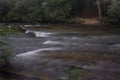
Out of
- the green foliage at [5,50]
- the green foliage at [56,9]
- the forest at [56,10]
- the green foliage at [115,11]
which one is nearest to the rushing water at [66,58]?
the green foliage at [5,50]

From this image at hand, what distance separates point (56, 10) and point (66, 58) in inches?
728

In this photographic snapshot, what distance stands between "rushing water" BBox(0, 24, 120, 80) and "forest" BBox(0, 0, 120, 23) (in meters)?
11.9

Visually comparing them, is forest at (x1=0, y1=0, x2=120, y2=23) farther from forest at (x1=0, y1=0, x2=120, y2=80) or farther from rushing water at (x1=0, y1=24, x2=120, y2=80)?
rushing water at (x1=0, y1=24, x2=120, y2=80)

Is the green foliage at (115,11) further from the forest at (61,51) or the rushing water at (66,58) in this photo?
the rushing water at (66,58)

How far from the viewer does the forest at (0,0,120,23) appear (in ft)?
97.9

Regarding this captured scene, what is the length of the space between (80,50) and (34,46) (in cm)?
294

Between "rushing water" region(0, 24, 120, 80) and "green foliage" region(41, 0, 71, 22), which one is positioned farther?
"green foliage" region(41, 0, 71, 22)

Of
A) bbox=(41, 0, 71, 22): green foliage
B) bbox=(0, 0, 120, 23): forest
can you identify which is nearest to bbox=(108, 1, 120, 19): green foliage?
bbox=(0, 0, 120, 23): forest

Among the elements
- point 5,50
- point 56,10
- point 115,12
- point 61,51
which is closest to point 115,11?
point 115,12

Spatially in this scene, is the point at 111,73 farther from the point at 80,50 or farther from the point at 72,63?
the point at 80,50

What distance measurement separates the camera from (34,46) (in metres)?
16.4

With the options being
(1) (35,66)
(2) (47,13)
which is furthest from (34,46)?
(2) (47,13)

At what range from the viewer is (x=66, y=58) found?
42.3 ft

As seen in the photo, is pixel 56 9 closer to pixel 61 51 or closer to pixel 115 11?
pixel 115 11
